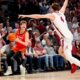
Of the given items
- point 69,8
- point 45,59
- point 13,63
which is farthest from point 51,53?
point 69,8

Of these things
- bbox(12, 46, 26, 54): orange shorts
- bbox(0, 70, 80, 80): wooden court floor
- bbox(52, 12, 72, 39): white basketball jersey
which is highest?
bbox(52, 12, 72, 39): white basketball jersey

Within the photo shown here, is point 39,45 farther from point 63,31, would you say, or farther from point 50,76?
point 63,31

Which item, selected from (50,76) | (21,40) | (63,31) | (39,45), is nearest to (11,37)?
(21,40)

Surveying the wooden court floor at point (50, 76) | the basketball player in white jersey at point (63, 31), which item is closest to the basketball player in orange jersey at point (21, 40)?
the wooden court floor at point (50, 76)

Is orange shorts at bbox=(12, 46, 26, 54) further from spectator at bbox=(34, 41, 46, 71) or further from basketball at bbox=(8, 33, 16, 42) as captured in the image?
spectator at bbox=(34, 41, 46, 71)

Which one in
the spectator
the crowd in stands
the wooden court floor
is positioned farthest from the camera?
the spectator

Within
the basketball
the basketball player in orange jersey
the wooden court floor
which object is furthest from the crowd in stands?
the wooden court floor

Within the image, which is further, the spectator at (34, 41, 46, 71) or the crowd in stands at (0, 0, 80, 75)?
the spectator at (34, 41, 46, 71)

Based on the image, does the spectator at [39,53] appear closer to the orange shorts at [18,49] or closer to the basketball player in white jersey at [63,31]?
the orange shorts at [18,49]

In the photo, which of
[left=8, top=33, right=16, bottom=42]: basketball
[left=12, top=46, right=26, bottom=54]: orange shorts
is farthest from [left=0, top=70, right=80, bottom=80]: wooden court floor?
[left=8, top=33, right=16, bottom=42]: basketball

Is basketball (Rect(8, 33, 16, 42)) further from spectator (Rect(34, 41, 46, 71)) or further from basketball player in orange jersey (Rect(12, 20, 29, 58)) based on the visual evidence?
spectator (Rect(34, 41, 46, 71))

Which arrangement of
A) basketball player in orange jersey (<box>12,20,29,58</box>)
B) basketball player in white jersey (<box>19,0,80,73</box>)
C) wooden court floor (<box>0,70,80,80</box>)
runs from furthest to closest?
basketball player in orange jersey (<box>12,20,29,58</box>) < wooden court floor (<box>0,70,80,80</box>) < basketball player in white jersey (<box>19,0,80,73</box>)

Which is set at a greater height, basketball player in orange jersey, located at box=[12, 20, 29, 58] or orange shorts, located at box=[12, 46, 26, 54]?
basketball player in orange jersey, located at box=[12, 20, 29, 58]

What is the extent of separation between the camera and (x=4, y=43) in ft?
54.3
